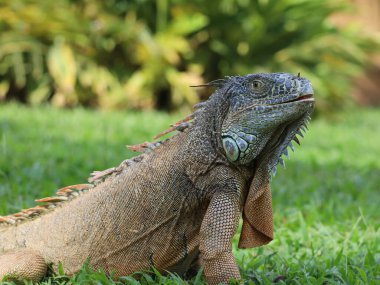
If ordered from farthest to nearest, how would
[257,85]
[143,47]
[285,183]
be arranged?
[143,47] < [285,183] < [257,85]

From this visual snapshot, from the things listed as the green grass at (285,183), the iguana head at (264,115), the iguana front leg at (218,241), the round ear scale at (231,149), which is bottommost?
the green grass at (285,183)

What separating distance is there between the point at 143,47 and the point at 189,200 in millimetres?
8222

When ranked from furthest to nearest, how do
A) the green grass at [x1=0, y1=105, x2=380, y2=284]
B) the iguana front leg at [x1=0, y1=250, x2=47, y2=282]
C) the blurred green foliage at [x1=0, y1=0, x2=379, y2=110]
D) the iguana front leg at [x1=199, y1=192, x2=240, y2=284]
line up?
the blurred green foliage at [x1=0, y1=0, x2=379, y2=110] → the green grass at [x1=0, y1=105, x2=380, y2=284] → the iguana front leg at [x1=0, y1=250, x2=47, y2=282] → the iguana front leg at [x1=199, y1=192, x2=240, y2=284]

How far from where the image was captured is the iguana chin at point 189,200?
2982 mm

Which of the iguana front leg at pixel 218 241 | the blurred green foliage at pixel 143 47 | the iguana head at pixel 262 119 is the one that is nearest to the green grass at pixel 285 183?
the iguana front leg at pixel 218 241

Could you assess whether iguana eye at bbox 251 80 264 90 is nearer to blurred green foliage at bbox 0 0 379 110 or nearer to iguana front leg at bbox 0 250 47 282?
iguana front leg at bbox 0 250 47 282

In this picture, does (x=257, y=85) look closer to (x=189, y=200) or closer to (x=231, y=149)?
(x=231, y=149)

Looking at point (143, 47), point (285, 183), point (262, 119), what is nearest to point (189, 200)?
point (262, 119)

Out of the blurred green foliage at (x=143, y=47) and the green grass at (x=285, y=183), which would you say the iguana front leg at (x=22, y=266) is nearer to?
the green grass at (x=285, y=183)

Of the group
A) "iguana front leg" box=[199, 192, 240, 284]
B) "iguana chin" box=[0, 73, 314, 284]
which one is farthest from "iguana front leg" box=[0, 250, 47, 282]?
"iguana front leg" box=[199, 192, 240, 284]

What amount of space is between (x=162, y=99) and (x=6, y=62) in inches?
109

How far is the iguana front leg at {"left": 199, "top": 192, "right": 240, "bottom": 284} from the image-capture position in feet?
9.68

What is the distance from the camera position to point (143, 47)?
36.4 feet

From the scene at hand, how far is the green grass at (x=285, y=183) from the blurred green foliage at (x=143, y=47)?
1211 mm
